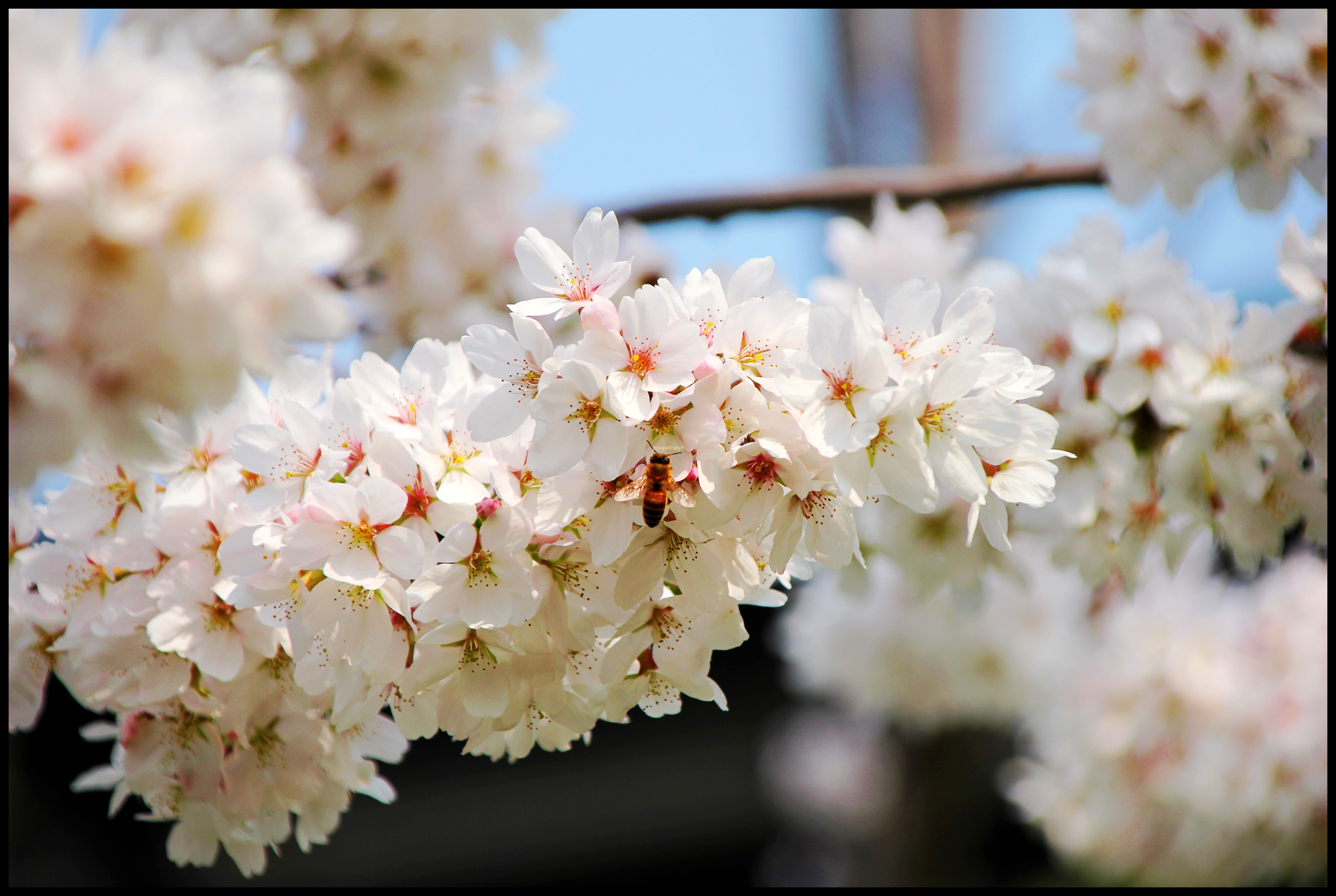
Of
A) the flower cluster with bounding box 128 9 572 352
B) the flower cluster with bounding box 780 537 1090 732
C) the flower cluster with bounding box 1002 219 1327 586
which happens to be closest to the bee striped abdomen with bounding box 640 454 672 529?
the flower cluster with bounding box 1002 219 1327 586

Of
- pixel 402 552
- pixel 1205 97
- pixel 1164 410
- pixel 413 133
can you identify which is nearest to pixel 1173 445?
pixel 1164 410

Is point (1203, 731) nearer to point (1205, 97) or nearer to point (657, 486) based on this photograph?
point (1205, 97)

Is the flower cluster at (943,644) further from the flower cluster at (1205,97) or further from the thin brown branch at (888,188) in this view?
the flower cluster at (1205,97)

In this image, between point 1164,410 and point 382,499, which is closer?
point 382,499

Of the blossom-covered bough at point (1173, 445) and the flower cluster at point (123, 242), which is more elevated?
the flower cluster at point (123, 242)

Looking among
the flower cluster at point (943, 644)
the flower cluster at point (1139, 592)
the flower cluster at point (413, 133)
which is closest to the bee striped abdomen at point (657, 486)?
the flower cluster at point (1139, 592)

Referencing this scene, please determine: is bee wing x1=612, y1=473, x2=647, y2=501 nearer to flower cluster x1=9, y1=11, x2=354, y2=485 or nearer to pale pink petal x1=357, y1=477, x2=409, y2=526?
pale pink petal x1=357, y1=477, x2=409, y2=526
